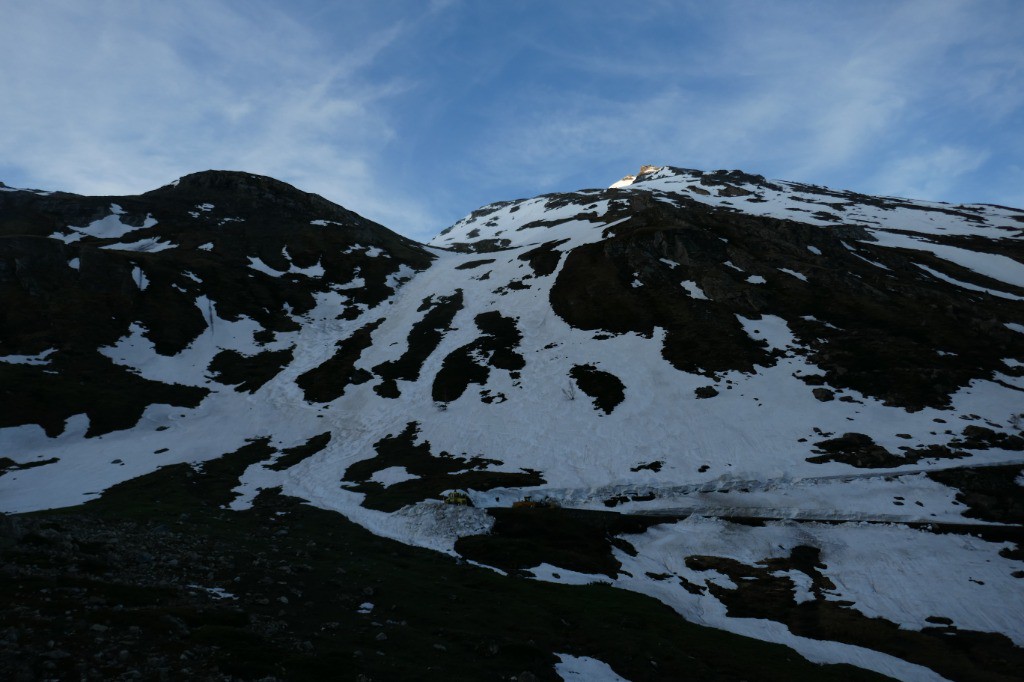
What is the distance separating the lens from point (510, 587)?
86.9ft

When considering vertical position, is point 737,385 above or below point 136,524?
above

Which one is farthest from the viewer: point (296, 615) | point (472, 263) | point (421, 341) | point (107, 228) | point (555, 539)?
point (472, 263)

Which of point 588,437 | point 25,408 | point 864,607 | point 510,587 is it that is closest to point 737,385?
point 588,437

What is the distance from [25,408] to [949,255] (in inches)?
6120

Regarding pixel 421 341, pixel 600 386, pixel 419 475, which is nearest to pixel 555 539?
pixel 419 475

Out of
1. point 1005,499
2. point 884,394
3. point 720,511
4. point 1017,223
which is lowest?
point 720,511

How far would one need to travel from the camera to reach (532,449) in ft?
173

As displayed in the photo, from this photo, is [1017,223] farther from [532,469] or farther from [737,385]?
[532,469]

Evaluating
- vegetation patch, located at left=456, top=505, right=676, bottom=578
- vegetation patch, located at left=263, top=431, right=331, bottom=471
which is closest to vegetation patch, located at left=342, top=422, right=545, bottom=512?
vegetation patch, located at left=263, top=431, right=331, bottom=471

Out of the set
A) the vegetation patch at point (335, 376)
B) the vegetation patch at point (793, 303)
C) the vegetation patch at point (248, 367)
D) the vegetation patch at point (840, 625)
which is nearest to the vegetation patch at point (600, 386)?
the vegetation patch at point (793, 303)

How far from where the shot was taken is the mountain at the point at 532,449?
20.2 metres

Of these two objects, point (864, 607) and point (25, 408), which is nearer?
point (864, 607)

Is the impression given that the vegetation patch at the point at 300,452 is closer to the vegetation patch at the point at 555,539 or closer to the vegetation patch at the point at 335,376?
the vegetation patch at the point at 335,376

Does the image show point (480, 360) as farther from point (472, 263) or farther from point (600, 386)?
point (472, 263)
